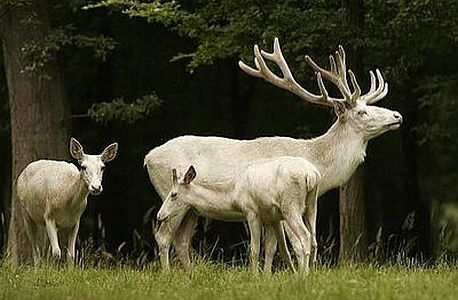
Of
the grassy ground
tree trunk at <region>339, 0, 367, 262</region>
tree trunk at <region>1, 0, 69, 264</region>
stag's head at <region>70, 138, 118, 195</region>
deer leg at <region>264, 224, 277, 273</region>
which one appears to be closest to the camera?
the grassy ground

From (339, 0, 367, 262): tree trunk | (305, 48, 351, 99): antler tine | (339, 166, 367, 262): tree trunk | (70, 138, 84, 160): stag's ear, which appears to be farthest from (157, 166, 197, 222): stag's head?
(339, 166, 367, 262): tree trunk

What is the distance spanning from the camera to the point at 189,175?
1218 cm

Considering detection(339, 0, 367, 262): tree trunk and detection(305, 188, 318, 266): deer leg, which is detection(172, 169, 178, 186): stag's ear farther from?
detection(339, 0, 367, 262): tree trunk

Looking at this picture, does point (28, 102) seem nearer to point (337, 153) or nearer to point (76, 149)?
point (76, 149)

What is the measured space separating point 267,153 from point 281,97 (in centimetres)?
965

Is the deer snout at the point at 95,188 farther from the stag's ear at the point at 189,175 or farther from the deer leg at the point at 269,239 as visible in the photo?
the deer leg at the point at 269,239

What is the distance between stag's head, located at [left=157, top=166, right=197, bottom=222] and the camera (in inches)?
481

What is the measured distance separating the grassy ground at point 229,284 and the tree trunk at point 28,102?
5.35m

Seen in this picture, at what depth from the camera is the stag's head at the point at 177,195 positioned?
40.1 feet

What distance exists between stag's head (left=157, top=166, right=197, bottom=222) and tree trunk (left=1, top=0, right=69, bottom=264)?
473 cm

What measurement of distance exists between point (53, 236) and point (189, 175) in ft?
7.70

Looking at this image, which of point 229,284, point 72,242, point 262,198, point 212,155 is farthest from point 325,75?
point 229,284

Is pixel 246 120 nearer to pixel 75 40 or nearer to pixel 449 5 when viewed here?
pixel 75 40

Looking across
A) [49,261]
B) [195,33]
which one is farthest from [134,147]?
[49,261]
